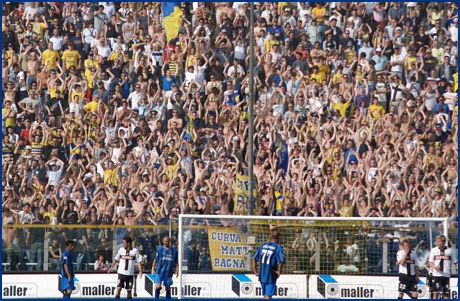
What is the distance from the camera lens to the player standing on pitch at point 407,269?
16.4m

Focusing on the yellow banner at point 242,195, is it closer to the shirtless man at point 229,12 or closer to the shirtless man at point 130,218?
the shirtless man at point 130,218

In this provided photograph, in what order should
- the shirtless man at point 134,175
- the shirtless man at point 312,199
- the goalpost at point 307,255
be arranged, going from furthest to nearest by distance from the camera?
the shirtless man at point 134,175, the shirtless man at point 312,199, the goalpost at point 307,255

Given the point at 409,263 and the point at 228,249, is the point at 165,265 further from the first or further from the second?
the point at 409,263

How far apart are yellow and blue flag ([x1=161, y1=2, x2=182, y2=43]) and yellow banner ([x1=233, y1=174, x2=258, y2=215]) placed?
4803mm

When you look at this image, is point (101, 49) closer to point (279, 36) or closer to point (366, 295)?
point (279, 36)

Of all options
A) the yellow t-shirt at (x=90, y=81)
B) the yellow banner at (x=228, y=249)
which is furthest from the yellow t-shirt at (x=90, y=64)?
the yellow banner at (x=228, y=249)

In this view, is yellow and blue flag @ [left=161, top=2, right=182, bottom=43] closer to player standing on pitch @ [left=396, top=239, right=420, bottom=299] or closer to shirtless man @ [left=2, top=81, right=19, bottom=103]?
shirtless man @ [left=2, top=81, right=19, bottom=103]

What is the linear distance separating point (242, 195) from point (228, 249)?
4.64 meters

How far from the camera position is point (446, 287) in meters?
16.4

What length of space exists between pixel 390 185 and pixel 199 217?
620 cm

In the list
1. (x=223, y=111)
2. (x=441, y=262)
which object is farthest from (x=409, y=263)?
(x=223, y=111)

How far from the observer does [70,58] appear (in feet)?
79.2

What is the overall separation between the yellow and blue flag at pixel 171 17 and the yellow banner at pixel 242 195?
4.80 m

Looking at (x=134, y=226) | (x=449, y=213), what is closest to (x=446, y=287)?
(x=449, y=213)
